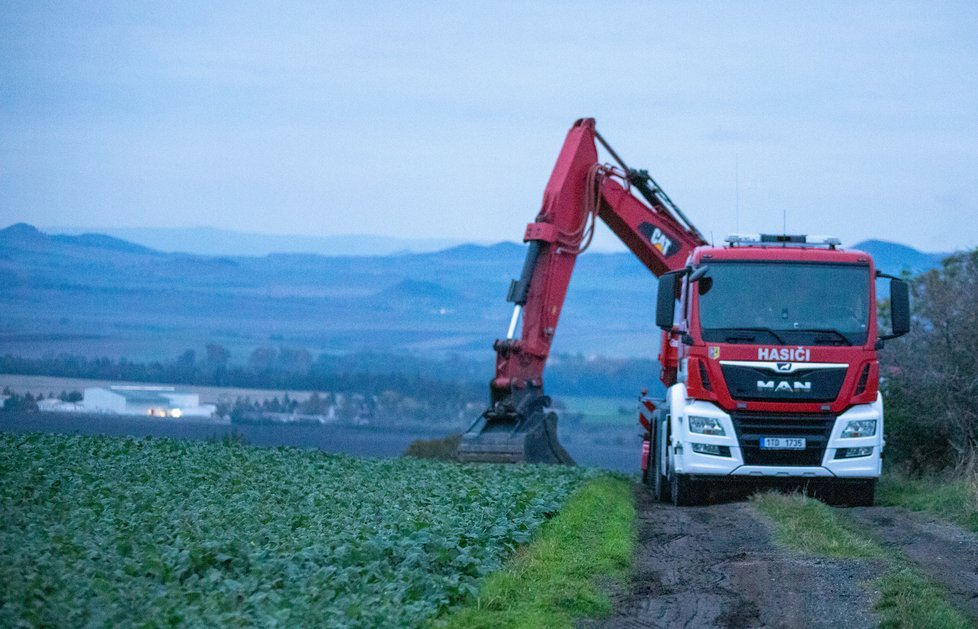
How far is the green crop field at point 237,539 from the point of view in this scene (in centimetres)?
803

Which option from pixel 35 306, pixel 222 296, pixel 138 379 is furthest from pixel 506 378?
pixel 222 296

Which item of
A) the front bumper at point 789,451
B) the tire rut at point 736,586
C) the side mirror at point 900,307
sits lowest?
the tire rut at point 736,586

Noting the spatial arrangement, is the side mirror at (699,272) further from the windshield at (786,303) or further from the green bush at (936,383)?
the green bush at (936,383)

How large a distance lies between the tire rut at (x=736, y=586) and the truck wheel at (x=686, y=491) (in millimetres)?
3996

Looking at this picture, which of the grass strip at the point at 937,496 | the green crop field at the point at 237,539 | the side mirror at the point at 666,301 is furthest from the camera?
the side mirror at the point at 666,301

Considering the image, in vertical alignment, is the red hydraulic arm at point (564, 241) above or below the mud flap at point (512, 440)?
above

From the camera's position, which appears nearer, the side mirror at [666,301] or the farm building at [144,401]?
the side mirror at [666,301]

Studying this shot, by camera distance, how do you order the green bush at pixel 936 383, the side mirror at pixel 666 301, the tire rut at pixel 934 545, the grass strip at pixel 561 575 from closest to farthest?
the grass strip at pixel 561 575, the tire rut at pixel 934 545, the side mirror at pixel 666 301, the green bush at pixel 936 383

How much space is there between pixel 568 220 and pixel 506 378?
347 centimetres

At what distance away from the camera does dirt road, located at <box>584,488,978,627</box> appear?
9758mm

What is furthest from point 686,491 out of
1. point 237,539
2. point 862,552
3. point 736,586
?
point 237,539

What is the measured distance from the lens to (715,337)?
18094 mm

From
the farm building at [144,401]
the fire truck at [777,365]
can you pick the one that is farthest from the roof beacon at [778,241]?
the farm building at [144,401]

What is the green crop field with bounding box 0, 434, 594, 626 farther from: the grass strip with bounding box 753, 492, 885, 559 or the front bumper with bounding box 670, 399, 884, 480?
the grass strip with bounding box 753, 492, 885, 559
